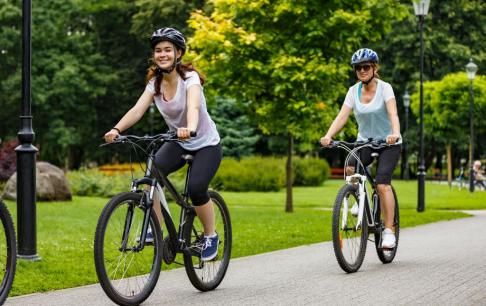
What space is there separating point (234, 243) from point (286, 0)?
24.1ft

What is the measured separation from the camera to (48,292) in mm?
7383

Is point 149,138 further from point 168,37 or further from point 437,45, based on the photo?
point 437,45

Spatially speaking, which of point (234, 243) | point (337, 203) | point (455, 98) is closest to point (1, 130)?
point (455, 98)

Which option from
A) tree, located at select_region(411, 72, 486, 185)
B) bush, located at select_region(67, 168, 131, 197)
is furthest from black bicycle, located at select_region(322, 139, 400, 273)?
tree, located at select_region(411, 72, 486, 185)

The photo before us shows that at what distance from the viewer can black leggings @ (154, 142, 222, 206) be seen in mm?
6977

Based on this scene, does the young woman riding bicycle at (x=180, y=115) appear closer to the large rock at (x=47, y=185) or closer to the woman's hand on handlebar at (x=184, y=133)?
the woman's hand on handlebar at (x=184, y=133)

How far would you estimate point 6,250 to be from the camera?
20.4 ft

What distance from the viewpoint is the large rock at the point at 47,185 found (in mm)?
23531

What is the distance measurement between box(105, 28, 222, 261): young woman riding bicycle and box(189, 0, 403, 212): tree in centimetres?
1076

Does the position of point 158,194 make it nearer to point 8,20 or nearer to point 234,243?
point 234,243

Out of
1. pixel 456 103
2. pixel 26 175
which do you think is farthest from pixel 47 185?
pixel 456 103

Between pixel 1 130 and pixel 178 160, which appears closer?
pixel 178 160

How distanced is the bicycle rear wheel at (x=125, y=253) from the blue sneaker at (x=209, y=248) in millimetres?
605

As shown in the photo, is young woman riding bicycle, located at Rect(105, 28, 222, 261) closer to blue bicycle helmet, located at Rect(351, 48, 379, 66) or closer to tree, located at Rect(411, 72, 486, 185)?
blue bicycle helmet, located at Rect(351, 48, 379, 66)
